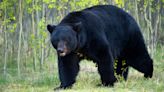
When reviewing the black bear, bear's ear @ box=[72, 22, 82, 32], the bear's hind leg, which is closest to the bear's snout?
the black bear

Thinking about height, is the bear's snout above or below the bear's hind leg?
above

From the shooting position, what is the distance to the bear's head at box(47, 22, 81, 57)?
832cm

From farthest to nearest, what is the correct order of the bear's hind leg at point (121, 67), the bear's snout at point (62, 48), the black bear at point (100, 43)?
the bear's hind leg at point (121, 67) → the black bear at point (100, 43) → the bear's snout at point (62, 48)

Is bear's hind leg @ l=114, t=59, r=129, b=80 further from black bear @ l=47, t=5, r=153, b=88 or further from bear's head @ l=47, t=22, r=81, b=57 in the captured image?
bear's head @ l=47, t=22, r=81, b=57

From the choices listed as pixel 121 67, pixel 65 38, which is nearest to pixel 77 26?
pixel 65 38

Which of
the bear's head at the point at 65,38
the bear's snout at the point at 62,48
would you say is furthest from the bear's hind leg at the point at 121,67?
the bear's snout at the point at 62,48

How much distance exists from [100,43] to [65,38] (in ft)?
2.80

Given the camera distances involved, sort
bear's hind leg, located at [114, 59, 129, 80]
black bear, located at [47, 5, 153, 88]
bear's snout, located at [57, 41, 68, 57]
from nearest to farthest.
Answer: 1. bear's snout, located at [57, 41, 68, 57]
2. black bear, located at [47, 5, 153, 88]
3. bear's hind leg, located at [114, 59, 129, 80]

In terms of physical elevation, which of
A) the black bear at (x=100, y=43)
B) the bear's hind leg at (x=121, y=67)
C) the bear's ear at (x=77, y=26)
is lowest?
the bear's hind leg at (x=121, y=67)

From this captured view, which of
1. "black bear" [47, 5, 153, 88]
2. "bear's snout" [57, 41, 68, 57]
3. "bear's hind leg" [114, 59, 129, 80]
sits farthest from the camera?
"bear's hind leg" [114, 59, 129, 80]

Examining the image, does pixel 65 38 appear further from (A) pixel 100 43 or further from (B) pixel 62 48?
(A) pixel 100 43

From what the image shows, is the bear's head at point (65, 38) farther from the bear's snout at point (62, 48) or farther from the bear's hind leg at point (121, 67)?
the bear's hind leg at point (121, 67)

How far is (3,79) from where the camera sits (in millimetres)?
11617

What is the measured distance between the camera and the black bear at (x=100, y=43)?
28.4 ft
